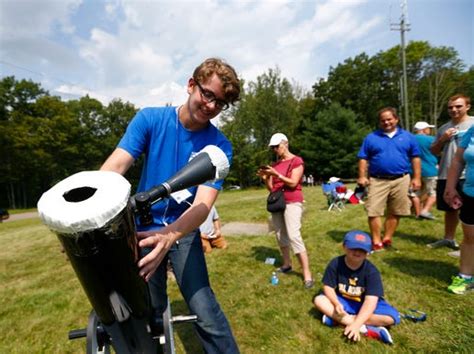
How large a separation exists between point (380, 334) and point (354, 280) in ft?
1.70

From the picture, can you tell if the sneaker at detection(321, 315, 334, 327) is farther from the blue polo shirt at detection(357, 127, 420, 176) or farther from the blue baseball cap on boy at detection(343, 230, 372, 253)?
the blue polo shirt at detection(357, 127, 420, 176)

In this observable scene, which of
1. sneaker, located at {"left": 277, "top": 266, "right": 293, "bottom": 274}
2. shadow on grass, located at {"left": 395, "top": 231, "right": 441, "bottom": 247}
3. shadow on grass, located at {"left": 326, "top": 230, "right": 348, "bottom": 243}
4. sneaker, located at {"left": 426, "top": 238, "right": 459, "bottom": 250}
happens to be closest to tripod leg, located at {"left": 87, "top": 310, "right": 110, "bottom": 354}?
sneaker, located at {"left": 277, "top": 266, "right": 293, "bottom": 274}

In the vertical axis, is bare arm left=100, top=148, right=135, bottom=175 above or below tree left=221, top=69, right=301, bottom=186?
below

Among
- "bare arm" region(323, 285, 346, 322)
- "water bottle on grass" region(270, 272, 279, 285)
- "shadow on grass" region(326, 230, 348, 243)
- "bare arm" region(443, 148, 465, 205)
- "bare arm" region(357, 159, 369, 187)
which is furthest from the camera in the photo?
"shadow on grass" region(326, 230, 348, 243)

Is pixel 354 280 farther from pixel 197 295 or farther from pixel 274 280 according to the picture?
pixel 197 295

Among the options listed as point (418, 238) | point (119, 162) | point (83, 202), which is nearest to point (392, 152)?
point (418, 238)

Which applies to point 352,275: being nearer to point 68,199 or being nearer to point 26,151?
point 68,199

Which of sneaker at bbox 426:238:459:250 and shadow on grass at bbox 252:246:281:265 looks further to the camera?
shadow on grass at bbox 252:246:281:265

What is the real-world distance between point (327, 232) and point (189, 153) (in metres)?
5.45

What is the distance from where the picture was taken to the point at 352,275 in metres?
3.13

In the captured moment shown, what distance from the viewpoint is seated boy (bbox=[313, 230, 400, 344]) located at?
284 cm

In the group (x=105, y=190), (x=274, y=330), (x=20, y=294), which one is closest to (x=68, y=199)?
(x=105, y=190)

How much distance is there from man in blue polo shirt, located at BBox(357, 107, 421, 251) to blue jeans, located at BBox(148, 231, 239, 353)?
155 inches

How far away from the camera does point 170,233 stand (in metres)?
1.48
